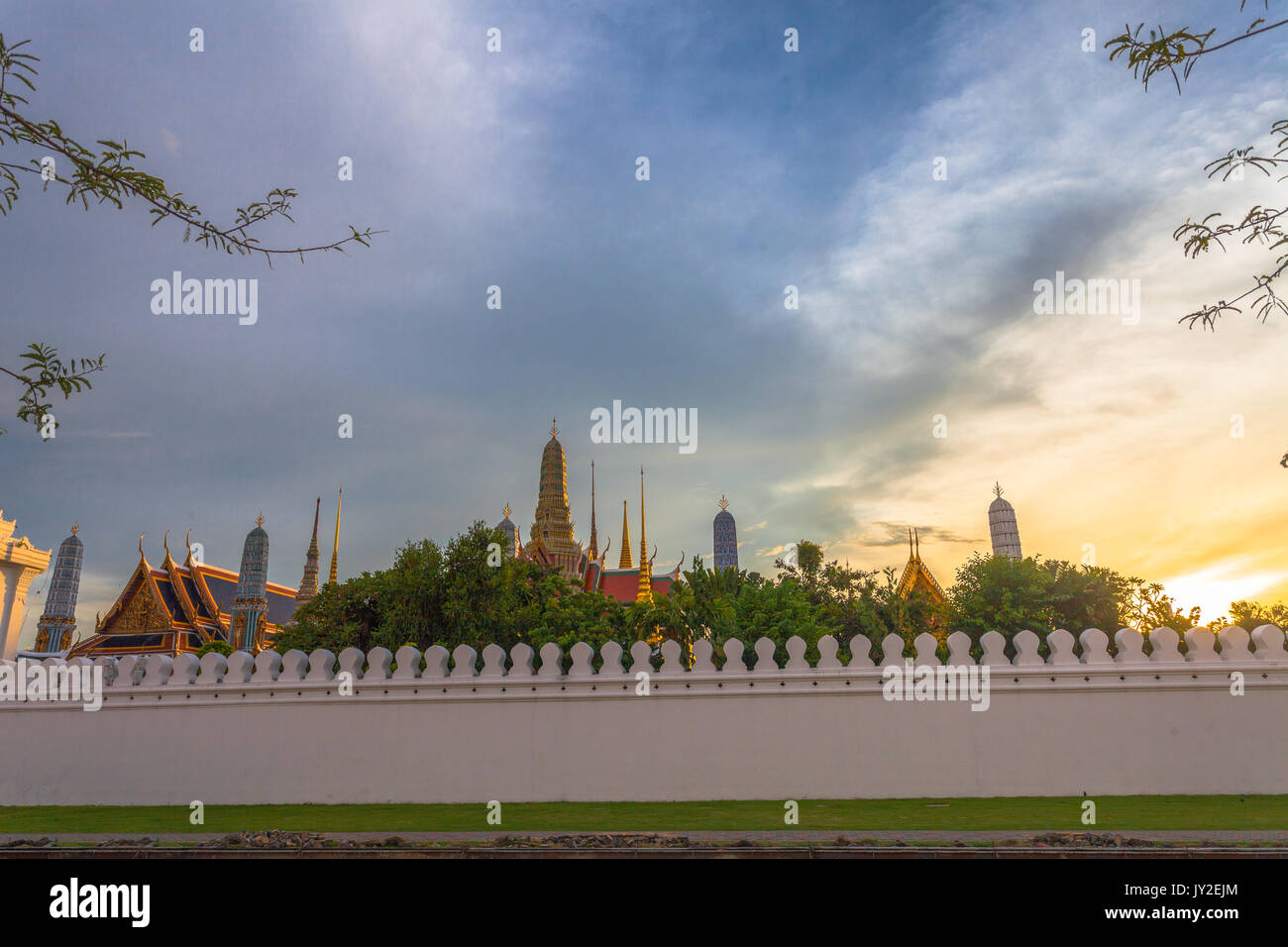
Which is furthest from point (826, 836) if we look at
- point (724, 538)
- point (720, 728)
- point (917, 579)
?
point (724, 538)

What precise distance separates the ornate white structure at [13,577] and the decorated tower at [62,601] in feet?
52.4

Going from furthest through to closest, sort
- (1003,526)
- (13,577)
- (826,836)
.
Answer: (1003,526)
(13,577)
(826,836)

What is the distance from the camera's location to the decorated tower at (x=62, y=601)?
4753cm

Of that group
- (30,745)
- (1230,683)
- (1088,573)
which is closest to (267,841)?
(30,745)

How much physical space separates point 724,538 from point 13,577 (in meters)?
48.0

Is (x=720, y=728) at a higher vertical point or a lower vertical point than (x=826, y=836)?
higher

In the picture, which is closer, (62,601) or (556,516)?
(62,601)

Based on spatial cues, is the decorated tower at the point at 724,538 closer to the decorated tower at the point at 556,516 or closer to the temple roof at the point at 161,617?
the decorated tower at the point at 556,516

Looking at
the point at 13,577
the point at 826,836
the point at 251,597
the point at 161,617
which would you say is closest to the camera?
the point at 826,836

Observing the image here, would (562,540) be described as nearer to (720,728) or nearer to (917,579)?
(917,579)

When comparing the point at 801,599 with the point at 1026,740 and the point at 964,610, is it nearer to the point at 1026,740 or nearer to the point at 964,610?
the point at 964,610

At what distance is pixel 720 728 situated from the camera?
372 inches

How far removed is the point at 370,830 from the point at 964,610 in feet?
80.3

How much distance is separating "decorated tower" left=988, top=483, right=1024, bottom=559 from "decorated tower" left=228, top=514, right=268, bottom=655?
48.3 metres
